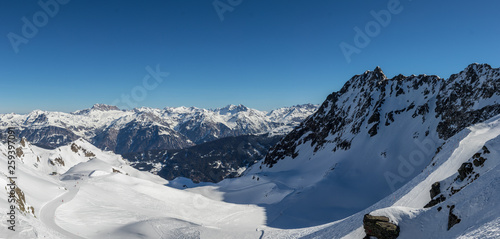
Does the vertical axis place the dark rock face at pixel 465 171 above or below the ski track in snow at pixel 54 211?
below

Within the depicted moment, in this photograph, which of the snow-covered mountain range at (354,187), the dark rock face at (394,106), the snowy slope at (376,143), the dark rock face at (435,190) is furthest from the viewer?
the dark rock face at (394,106)

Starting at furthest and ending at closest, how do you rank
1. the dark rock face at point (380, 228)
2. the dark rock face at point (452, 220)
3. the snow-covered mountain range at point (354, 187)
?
the snow-covered mountain range at point (354, 187) < the dark rock face at point (380, 228) < the dark rock face at point (452, 220)

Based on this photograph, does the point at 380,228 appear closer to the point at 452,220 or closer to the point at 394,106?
the point at 452,220

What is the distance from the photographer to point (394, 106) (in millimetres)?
105500

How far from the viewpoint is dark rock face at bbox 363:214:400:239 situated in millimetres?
20203

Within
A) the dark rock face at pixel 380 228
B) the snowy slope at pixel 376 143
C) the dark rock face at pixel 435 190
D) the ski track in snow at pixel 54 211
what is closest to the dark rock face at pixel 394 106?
the snowy slope at pixel 376 143

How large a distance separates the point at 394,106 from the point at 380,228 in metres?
99.3

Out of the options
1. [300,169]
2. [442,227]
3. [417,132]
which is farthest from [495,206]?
[300,169]

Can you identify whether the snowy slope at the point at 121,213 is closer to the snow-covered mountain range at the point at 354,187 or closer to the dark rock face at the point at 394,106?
the snow-covered mountain range at the point at 354,187

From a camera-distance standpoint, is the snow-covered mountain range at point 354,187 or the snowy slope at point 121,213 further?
the snowy slope at point 121,213

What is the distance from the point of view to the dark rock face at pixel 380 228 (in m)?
20.2

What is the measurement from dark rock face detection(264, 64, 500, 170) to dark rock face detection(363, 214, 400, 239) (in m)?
64.4

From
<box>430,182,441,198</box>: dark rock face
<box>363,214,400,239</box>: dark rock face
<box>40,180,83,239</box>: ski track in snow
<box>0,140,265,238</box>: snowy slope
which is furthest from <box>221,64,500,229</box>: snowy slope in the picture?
<box>40,180,83,239</box>: ski track in snow

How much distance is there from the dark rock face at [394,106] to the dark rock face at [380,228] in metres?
64.4
